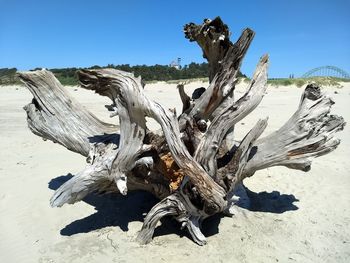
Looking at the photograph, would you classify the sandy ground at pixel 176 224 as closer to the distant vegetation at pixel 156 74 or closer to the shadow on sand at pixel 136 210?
the shadow on sand at pixel 136 210

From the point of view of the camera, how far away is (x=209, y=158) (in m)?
3.89

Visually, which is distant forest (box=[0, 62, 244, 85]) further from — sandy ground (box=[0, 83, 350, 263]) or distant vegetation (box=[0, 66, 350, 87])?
sandy ground (box=[0, 83, 350, 263])

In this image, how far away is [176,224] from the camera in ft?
14.5

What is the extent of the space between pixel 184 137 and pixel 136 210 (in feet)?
4.19

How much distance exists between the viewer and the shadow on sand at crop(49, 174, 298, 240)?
4.36 meters

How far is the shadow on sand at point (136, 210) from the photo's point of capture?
14.3ft

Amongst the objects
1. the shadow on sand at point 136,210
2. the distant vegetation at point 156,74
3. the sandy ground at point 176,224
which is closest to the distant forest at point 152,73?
the distant vegetation at point 156,74

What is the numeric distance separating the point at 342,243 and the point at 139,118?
265cm

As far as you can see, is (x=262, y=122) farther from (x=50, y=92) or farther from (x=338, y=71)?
(x=338, y=71)

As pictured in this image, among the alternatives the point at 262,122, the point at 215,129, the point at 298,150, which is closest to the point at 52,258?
the point at 215,129

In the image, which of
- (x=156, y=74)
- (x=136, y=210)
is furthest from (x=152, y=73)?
(x=136, y=210)

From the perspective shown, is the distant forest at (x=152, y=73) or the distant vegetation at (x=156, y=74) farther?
the distant forest at (x=152, y=73)

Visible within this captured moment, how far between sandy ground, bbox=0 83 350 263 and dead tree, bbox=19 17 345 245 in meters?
0.27

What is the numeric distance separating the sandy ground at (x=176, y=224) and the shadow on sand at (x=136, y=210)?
12 millimetres
